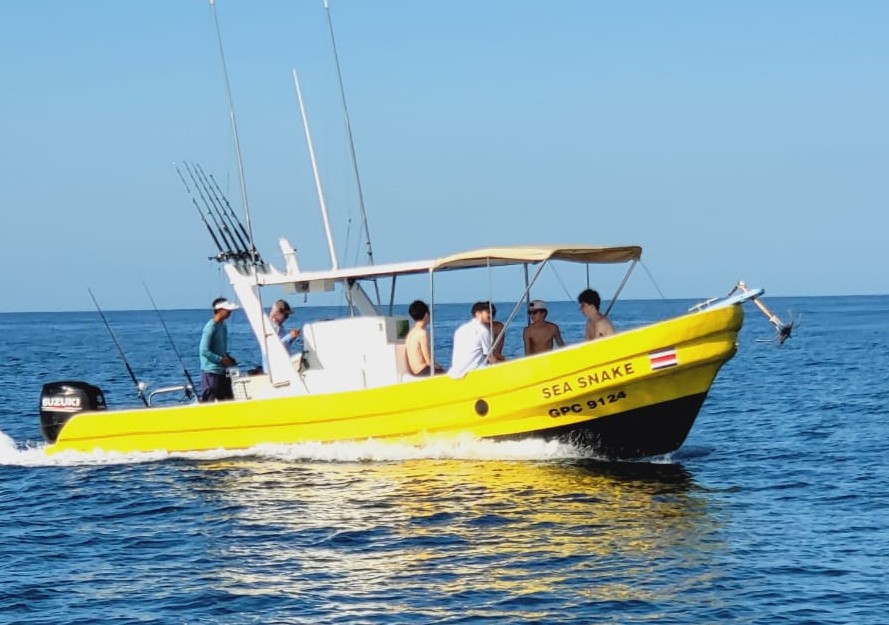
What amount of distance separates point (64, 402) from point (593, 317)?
26.4 feet

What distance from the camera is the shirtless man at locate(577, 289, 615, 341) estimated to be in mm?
15961

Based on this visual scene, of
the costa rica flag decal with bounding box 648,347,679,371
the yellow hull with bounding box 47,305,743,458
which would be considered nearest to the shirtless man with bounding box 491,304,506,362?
the yellow hull with bounding box 47,305,743,458

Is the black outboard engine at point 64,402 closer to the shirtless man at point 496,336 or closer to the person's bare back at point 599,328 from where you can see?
the shirtless man at point 496,336

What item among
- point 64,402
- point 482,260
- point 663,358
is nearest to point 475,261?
point 482,260

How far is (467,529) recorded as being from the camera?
42.7 ft

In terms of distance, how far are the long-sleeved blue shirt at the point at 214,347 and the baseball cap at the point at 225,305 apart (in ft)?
0.68

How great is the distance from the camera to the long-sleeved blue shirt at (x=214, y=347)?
17688mm

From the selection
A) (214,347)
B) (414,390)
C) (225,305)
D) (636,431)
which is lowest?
(636,431)

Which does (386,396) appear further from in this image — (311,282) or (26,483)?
(26,483)

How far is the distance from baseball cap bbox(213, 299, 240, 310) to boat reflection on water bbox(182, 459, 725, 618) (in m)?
2.21

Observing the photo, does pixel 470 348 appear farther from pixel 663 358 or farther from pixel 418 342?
pixel 663 358

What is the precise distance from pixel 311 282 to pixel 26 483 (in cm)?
481

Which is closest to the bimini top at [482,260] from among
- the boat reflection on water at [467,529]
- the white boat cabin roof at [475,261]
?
the white boat cabin roof at [475,261]

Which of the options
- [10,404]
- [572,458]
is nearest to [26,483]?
[572,458]
